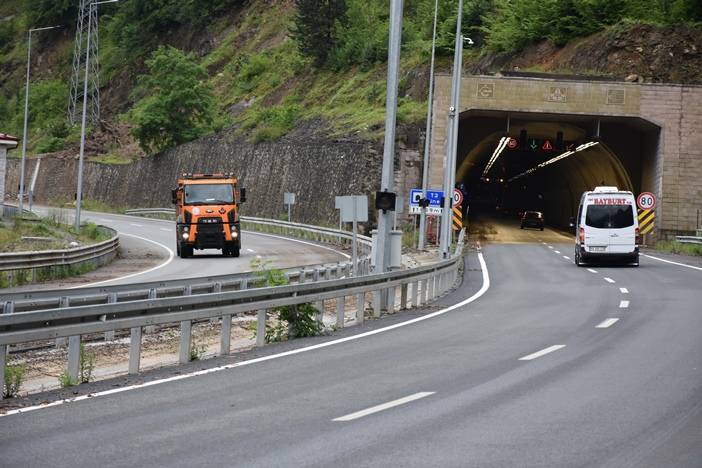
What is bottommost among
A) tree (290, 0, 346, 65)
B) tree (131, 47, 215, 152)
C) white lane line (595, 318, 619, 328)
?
white lane line (595, 318, 619, 328)

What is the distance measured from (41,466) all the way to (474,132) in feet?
186

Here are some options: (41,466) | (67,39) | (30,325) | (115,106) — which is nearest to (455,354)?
(30,325)

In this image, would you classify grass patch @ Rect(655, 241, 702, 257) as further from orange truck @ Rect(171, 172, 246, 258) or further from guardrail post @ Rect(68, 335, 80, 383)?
guardrail post @ Rect(68, 335, 80, 383)

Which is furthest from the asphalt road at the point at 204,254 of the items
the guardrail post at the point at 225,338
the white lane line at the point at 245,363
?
the guardrail post at the point at 225,338

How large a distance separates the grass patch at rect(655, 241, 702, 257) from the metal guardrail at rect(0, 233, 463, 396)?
31013mm

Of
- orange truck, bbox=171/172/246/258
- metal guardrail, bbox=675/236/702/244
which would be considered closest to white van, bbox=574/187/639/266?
orange truck, bbox=171/172/246/258

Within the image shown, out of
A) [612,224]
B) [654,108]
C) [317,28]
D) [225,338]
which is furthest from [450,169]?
[317,28]

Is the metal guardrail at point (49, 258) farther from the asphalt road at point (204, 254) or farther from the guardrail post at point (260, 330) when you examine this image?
the guardrail post at point (260, 330)

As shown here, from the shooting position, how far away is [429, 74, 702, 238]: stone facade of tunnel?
56562 mm

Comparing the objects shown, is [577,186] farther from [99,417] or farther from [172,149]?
[99,417]

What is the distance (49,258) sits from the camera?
3228cm

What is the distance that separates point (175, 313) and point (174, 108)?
75.5 meters

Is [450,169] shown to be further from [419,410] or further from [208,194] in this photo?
[419,410]

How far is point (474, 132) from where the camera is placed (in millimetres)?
63375
